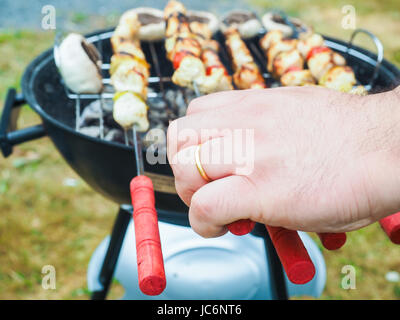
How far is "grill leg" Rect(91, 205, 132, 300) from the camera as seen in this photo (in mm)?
1871

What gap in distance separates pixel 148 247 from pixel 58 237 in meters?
2.02

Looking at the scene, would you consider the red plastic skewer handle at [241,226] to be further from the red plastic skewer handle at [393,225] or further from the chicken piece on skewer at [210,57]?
the chicken piece on skewer at [210,57]

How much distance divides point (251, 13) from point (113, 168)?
1405 mm

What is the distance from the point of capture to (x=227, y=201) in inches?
28.6

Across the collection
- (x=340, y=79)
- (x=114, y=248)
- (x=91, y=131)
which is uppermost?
(x=340, y=79)

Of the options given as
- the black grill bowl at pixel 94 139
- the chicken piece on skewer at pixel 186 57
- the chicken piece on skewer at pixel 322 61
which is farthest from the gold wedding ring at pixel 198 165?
the chicken piece on skewer at pixel 322 61

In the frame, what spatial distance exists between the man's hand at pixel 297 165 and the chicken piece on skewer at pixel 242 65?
3.08ft

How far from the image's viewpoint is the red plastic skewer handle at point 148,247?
28.0 inches

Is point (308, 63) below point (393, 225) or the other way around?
the other way around

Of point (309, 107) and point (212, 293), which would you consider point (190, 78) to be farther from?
point (212, 293)

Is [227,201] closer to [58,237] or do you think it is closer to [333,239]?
[333,239]

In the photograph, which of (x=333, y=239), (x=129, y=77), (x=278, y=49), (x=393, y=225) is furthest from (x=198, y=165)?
(x=278, y=49)

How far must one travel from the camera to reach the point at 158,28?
2072mm

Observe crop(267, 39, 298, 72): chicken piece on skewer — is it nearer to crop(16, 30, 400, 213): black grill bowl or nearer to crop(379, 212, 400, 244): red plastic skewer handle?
crop(16, 30, 400, 213): black grill bowl
